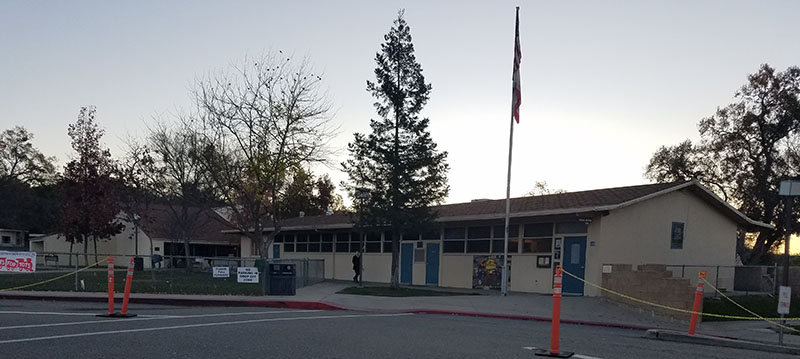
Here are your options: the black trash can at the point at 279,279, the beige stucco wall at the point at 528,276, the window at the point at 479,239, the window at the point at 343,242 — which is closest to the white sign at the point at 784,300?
the beige stucco wall at the point at 528,276

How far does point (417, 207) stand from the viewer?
28.1 metres

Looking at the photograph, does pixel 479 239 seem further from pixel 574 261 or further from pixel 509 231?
pixel 574 261

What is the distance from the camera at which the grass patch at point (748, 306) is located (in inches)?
816

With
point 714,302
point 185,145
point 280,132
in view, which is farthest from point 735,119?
point 185,145

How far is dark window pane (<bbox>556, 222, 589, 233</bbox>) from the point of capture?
2401 centimetres

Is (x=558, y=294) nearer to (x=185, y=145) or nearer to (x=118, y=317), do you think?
(x=118, y=317)

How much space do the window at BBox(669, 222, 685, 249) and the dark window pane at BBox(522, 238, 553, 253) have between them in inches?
186

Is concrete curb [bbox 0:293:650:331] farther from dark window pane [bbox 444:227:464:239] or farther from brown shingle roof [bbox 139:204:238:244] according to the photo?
brown shingle roof [bbox 139:204:238:244]

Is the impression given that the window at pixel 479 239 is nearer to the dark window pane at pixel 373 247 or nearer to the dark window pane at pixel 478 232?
the dark window pane at pixel 478 232

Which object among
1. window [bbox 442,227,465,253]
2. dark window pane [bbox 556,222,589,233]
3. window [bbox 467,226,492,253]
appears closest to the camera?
dark window pane [bbox 556,222,589,233]

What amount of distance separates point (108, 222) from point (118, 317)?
30.7 meters

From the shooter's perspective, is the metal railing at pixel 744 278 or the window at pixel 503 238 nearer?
the metal railing at pixel 744 278

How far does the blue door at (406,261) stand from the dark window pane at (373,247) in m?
2.58

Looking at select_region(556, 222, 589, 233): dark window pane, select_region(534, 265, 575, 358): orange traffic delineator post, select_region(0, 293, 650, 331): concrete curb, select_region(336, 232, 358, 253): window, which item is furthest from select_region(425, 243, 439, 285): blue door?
select_region(534, 265, 575, 358): orange traffic delineator post
